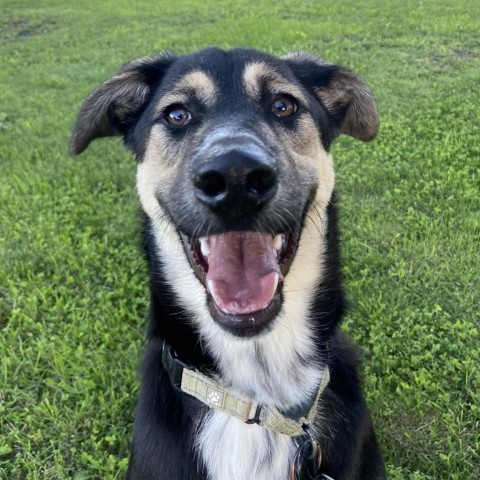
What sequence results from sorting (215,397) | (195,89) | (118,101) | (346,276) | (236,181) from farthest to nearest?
(346,276) → (118,101) → (195,89) → (215,397) → (236,181)

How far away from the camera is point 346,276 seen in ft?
14.1

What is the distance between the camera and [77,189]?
18.4 ft

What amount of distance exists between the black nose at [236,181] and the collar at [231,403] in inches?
29.6

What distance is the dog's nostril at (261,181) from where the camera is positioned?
191 cm

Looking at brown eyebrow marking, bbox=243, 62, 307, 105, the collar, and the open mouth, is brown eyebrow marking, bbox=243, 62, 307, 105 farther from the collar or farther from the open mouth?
the collar

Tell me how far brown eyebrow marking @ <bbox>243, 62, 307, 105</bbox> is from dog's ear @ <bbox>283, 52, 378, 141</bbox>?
0.71 ft

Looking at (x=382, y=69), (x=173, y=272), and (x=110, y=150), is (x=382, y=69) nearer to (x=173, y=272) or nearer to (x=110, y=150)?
(x=110, y=150)

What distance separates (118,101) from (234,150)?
1179 millimetres

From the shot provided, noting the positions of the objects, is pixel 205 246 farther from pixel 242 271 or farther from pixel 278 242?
pixel 278 242

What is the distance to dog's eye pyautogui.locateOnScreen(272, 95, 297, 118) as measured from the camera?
2.64 m

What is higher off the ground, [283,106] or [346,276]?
[283,106]

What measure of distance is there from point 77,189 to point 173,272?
11.0ft

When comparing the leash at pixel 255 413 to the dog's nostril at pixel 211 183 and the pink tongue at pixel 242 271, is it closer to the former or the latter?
the pink tongue at pixel 242 271

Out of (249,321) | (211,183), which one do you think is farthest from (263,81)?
(249,321)
